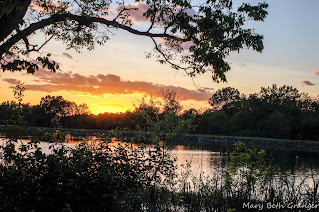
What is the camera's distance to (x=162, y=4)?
1005 cm

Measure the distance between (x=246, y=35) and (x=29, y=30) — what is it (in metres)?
Answer: 5.93

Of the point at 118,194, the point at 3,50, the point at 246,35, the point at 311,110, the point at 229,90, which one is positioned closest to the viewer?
the point at 118,194

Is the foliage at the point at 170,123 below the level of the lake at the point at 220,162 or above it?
above

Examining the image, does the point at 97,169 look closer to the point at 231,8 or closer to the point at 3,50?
the point at 3,50

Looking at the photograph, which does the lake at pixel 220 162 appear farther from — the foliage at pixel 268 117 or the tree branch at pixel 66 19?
the foliage at pixel 268 117

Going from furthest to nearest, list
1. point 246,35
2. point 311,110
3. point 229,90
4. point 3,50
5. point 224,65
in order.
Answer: point 229,90, point 311,110, point 246,35, point 224,65, point 3,50

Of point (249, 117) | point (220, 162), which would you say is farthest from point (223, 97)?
point (220, 162)

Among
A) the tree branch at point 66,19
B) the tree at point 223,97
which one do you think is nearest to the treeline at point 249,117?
the tree at point 223,97

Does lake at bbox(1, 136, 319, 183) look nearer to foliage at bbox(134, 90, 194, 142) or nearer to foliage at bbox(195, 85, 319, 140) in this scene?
foliage at bbox(134, 90, 194, 142)

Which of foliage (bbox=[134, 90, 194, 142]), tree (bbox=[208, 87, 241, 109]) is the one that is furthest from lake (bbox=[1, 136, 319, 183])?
tree (bbox=[208, 87, 241, 109])

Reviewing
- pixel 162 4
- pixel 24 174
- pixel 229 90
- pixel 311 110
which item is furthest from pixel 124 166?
pixel 229 90

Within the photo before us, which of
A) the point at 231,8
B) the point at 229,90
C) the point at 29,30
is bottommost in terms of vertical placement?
the point at 29,30

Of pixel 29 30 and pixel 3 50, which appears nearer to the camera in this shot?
pixel 3 50

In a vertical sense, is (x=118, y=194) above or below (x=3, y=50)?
below
